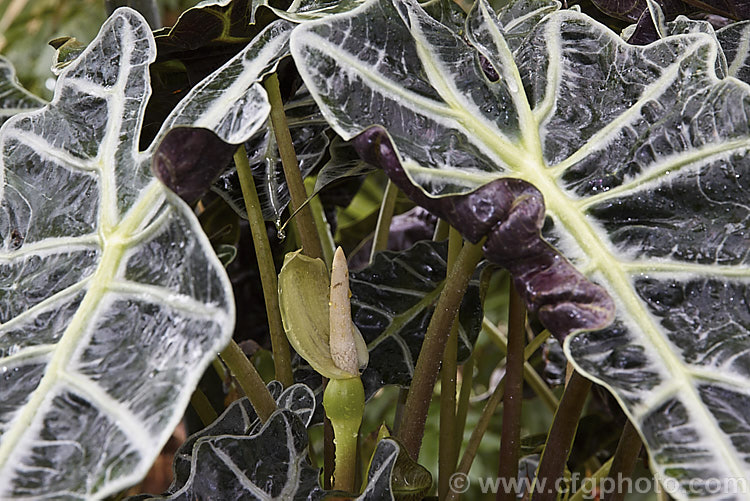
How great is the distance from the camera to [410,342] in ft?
2.27

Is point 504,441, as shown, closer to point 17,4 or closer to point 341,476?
point 341,476

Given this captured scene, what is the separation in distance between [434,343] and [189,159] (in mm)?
228

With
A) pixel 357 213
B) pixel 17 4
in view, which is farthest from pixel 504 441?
pixel 17 4

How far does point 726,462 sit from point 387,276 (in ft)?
1.30

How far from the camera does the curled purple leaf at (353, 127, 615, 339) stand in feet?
1.21

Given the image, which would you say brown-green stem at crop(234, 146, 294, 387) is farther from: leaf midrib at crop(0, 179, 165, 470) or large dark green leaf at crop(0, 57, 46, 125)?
large dark green leaf at crop(0, 57, 46, 125)

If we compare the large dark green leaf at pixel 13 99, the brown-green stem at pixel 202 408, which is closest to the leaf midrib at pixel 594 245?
the brown-green stem at pixel 202 408

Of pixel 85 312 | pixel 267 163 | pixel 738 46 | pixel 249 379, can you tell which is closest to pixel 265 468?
pixel 249 379

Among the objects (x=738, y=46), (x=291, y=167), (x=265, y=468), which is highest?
(x=738, y=46)

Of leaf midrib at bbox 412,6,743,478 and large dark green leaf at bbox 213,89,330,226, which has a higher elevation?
large dark green leaf at bbox 213,89,330,226

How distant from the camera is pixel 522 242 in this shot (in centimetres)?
38

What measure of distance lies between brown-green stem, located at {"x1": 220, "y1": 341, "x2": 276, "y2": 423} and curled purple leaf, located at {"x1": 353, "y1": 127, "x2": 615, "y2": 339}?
18cm

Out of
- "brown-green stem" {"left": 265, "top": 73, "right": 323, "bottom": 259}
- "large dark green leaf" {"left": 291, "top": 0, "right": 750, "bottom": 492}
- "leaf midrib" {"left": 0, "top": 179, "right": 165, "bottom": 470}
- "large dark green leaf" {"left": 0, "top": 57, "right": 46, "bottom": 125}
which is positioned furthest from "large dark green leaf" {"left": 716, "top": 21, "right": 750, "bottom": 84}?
"large dark green leaf" {"left": 0, "top": 57, "right": 46, "bottom": 125}

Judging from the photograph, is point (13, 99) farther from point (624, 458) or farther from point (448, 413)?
point (624, 458)
